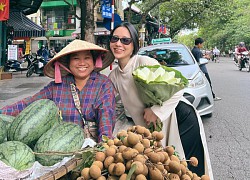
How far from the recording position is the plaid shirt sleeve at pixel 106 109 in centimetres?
236

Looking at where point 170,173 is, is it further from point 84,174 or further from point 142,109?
point 142,109

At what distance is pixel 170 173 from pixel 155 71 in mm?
1093

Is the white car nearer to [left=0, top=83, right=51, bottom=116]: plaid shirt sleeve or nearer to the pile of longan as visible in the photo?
[left=0, top=83, right=51, bottom=116]: plaid shirt sleeve

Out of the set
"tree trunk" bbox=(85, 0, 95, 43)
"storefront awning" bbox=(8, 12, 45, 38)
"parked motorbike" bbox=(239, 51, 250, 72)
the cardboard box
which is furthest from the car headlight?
"parked motorbike" bbox=(239, 51, 250, 72)

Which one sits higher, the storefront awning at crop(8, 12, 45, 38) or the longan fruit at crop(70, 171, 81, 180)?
the storefront awning at crop(8, 12, 45, 38)

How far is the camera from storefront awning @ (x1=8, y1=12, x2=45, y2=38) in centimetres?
1662

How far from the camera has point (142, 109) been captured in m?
2.78

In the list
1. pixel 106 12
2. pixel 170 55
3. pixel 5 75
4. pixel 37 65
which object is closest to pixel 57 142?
pixel 170 55

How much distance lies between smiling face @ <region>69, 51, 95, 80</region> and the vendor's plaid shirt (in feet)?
0.25

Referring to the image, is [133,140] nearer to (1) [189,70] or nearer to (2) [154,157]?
(2) [154,157]

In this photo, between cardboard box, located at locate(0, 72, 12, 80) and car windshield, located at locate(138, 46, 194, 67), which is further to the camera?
cardboard box, located at locate(0, 72, 12, 80)

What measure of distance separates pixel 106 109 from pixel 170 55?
18.2 feet

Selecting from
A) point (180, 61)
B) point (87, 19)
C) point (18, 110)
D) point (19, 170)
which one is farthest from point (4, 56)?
point (19, 170)

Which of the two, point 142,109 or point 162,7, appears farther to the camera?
point 162,7
